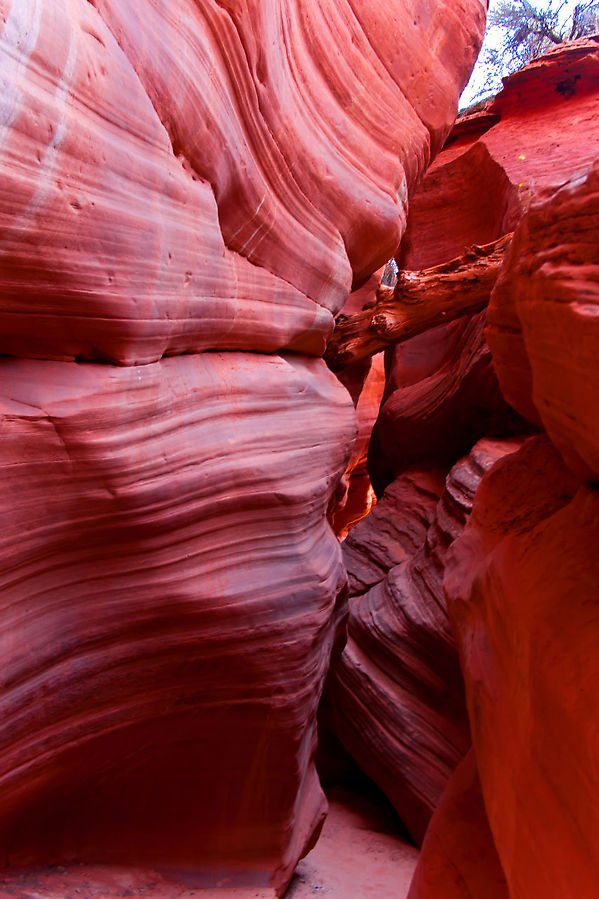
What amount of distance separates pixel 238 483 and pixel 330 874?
2.54 m

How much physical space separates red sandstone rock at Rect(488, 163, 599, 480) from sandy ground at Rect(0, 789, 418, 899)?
2.51 metres

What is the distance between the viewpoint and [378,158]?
444 centimetres

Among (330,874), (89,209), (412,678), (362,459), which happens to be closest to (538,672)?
(89,209)

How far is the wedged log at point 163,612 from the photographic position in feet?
7.57

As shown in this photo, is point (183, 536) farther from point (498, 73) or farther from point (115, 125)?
point (498, 73)

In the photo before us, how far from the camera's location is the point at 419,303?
5527mm

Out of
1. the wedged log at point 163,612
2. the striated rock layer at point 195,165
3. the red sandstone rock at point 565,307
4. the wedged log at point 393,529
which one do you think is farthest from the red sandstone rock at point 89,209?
the wedged log at point 393,529

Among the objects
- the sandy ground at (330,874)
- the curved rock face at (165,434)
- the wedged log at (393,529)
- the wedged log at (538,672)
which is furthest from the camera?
the wedged log at (393,529)

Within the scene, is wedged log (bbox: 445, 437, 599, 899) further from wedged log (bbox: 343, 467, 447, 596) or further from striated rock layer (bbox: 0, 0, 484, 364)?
wedged log (bbox: 343, 467, 447, 596)

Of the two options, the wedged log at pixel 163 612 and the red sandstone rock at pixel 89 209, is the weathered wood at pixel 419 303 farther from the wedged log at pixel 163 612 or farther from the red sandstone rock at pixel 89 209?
the red sandstone rock at pixel 89 209

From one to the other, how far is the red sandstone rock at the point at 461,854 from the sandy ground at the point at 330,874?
4.29 ft

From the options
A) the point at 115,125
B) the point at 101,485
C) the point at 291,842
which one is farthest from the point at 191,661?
the point at 115,125

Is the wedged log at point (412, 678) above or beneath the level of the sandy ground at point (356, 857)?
above

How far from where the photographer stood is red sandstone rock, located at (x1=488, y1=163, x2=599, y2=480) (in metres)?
1.32
